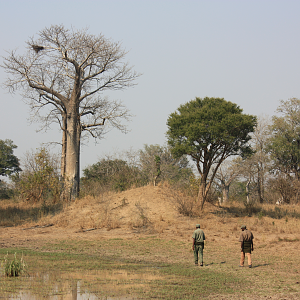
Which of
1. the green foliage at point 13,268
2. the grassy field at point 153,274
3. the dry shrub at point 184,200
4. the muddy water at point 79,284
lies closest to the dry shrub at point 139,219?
the dry shrub at point 184,200

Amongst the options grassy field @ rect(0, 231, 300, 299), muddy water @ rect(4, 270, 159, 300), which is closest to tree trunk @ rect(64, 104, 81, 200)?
grassy field @ rect(0, 231, 300, 299)

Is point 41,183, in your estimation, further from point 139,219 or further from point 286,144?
point 286,144

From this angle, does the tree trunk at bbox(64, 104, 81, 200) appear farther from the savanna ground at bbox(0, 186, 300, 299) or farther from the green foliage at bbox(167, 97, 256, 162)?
the green foliage at bbox(167, 97, 256, 162)

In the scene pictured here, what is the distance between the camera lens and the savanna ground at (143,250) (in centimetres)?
822

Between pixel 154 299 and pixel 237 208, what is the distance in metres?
19.1

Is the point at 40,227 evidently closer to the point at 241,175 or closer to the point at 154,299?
the point at 154,299

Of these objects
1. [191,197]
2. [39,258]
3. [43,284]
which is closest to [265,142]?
[191,197]

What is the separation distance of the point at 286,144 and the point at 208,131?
1793 cm

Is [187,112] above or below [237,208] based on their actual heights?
above

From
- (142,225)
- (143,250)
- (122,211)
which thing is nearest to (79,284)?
(143,250)

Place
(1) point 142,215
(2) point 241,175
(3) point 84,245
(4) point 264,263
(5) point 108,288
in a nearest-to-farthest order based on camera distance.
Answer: (5) point 108,288, (4) point 264,263, (3) point 84,245, (1) point 142,215, (2) point 241,175

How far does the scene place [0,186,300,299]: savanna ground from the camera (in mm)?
8219

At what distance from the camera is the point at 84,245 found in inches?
617

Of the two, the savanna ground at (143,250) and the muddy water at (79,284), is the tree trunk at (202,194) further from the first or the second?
the muddy water at (79,284)
